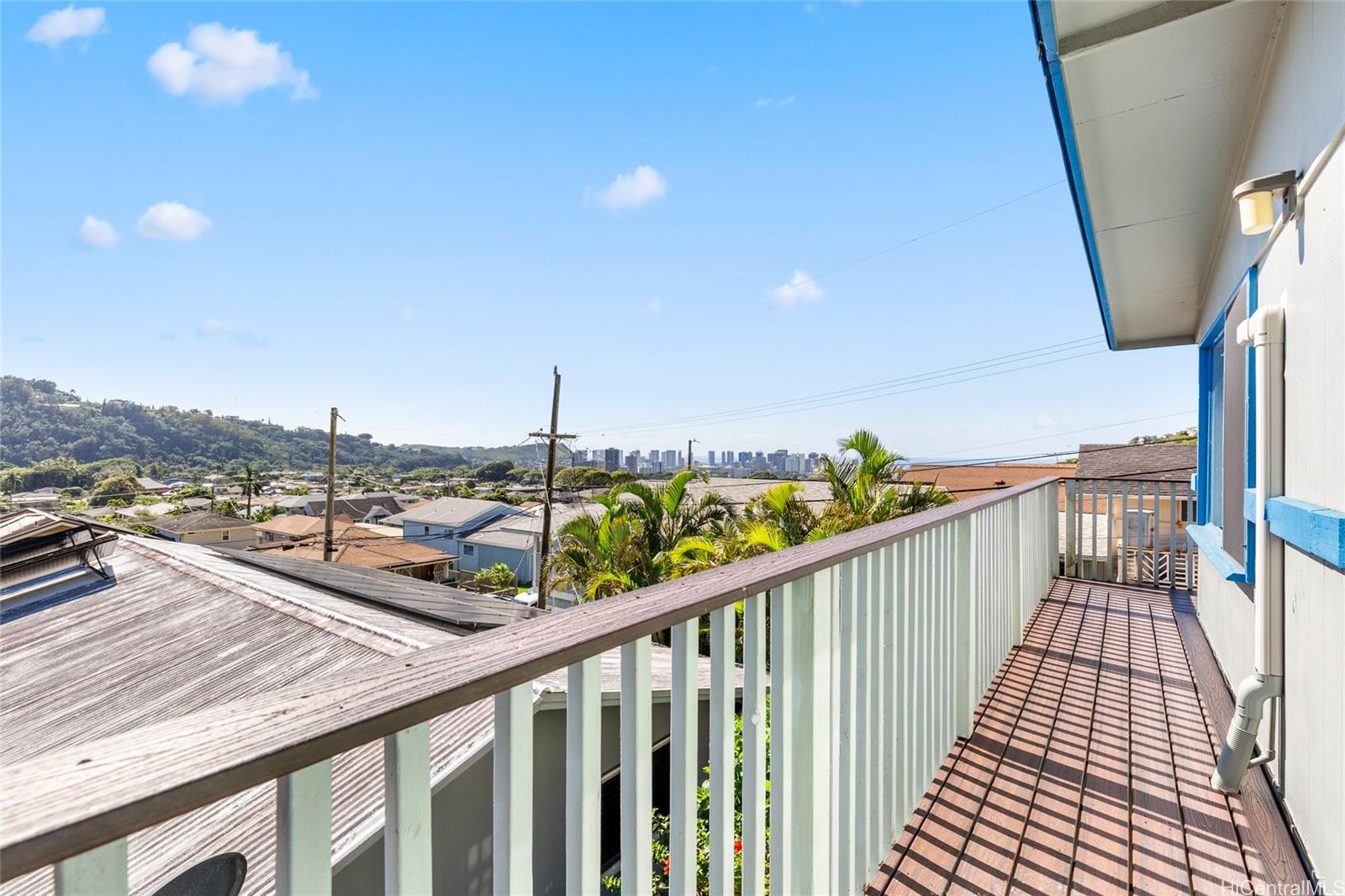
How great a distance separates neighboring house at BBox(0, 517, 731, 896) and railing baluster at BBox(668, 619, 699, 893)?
14.7 inches

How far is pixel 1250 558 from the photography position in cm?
253

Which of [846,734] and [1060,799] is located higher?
[846,734]

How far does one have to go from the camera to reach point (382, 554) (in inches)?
927

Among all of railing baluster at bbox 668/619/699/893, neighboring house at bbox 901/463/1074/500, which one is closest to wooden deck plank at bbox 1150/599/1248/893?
railing baluster at bbox 668/619/699/893

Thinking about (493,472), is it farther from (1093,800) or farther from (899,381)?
(1093,800)

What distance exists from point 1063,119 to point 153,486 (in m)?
53.2

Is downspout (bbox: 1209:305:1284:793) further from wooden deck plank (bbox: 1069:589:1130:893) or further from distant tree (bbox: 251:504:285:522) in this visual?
distant tree (bbox: 251:504:285:522)

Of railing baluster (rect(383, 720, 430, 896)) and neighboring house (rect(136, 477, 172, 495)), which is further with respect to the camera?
neighboring house (rect(136, 477, 172, 495))

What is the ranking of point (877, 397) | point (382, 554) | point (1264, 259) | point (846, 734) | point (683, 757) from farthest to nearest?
point (877, 397), point (382, 554), point (1264, 259), point (846, 734), point (683, 757)

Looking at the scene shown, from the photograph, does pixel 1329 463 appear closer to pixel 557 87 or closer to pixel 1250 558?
pixel 1250 558

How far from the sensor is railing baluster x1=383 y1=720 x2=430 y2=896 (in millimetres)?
605

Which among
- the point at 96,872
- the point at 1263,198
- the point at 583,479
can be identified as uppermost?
the point at 1263,198

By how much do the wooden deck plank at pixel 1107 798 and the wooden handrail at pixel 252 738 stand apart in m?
1.77

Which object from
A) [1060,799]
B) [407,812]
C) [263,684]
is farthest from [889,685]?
[263,684]
